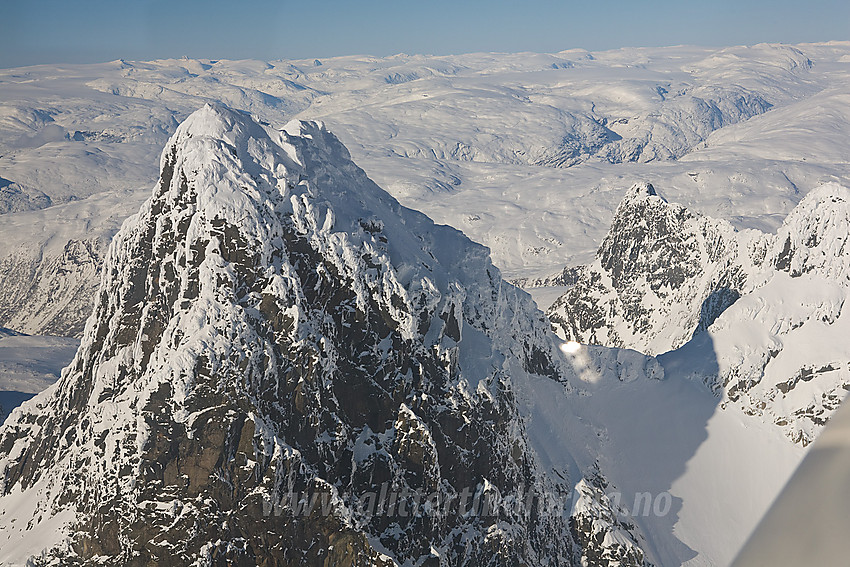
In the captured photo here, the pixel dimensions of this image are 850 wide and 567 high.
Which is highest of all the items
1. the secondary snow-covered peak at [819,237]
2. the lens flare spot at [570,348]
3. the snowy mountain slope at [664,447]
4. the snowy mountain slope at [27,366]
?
the secondary snow-covered peak at [819,237]

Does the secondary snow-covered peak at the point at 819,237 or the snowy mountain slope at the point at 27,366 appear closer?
the secondary snow-covered peak at the point at 819,237

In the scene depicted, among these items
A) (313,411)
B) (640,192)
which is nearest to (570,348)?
(640,192)

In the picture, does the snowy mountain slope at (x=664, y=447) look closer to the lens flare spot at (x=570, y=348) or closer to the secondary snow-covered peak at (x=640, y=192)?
the lens flare spot at (x=570, y=348)

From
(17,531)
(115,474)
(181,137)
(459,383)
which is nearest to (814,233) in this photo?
(459,383)

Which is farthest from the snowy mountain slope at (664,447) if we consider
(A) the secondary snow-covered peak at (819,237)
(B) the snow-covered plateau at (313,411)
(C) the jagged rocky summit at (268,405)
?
(A) the secondary snow-covered peak at (819,237)

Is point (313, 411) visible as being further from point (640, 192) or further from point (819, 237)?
point (640, 192)

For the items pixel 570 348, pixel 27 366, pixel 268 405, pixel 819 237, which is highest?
pixel 819 237
